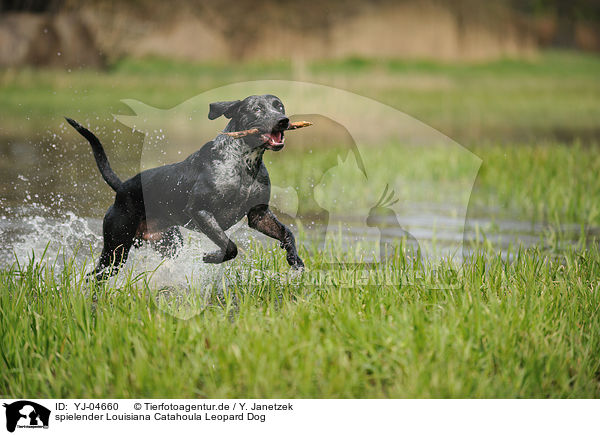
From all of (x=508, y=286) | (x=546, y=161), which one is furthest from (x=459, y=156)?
(x=508, y=286)

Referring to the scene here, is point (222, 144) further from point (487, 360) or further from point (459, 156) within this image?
point (459, 156)

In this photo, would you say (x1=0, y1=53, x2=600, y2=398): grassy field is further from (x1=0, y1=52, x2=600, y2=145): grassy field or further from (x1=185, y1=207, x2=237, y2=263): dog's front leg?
(x1=0, y1=52, x2=600, y2=145): grassy field

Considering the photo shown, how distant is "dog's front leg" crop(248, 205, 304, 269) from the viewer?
4.73 m

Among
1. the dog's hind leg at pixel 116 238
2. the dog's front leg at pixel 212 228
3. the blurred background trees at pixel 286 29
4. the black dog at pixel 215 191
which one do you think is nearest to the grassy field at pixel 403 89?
the blurred background trees at pixel 286 29

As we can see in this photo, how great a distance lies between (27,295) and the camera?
4.81 meters

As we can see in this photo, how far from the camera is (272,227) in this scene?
478 cm

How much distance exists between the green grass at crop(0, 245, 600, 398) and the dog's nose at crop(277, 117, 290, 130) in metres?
1.02

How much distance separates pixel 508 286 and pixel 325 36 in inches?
967
